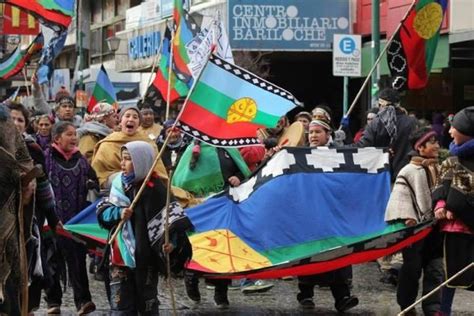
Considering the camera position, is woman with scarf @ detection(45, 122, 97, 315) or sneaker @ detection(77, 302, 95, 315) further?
woman with scarf @ detection(45, 122, 97, 315)

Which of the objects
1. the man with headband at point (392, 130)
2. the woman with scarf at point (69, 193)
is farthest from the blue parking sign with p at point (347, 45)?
the woman with scarf at point (69, 193)

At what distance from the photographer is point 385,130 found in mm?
11273

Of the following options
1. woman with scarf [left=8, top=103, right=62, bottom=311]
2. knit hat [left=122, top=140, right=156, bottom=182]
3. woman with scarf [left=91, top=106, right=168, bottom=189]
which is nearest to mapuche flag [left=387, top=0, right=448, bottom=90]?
woman with scarf [left=91, top=106, right=168, bottom=189]

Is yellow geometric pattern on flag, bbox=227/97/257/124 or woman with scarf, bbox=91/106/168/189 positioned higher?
yellow geometric pattern on flag, bbox=227/97/257/124

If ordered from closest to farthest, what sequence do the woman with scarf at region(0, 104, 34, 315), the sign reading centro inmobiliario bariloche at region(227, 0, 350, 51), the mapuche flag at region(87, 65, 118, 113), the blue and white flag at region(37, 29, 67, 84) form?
the woman with scarf at region(0, 104, 34, 315), the blue and white flag at region(37, 29, 67, 84), the mapuche flag at region(87, 65, 118, 113), the sign reading centro inmobiliario bariloche at region(227, 0, 350, 51)

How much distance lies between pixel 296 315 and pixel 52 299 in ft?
6.67

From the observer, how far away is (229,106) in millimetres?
8312

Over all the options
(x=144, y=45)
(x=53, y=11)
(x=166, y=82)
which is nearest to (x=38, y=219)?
(x=166, y=82)

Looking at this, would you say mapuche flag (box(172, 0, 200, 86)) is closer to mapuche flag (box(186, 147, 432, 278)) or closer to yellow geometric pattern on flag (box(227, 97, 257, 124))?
mapuche flag (box(186, 147, 432, 278))

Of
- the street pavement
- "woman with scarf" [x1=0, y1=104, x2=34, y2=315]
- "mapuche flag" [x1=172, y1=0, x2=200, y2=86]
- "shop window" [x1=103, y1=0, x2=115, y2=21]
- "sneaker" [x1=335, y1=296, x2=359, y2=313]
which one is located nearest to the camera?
"woman with scarf" [x1=0, y1=104, x2=34, y2=315]

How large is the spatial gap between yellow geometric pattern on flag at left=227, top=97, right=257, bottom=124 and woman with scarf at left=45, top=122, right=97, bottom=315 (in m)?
1.67

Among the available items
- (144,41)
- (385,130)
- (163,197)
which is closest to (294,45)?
(144,41)

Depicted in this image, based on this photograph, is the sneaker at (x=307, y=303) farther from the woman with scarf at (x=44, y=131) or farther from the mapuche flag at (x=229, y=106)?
the woman with scarf at (x=44, y=131)

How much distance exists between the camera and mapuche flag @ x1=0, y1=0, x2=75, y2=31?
14.9 m
